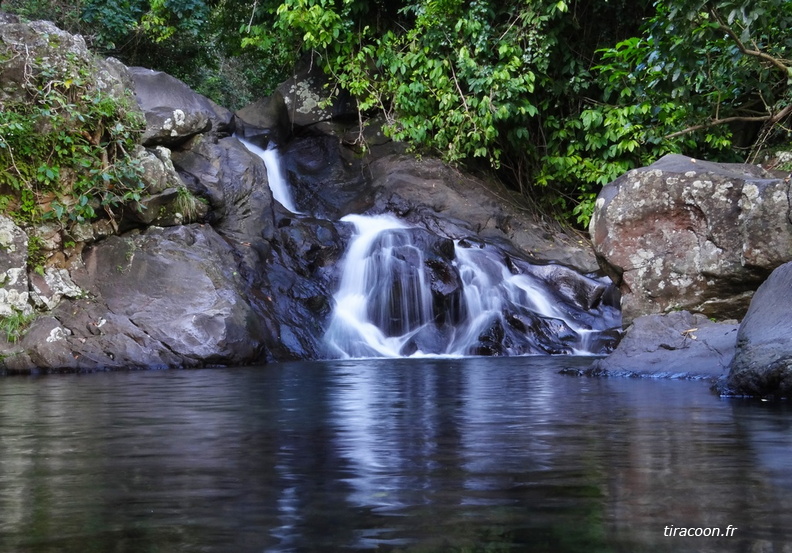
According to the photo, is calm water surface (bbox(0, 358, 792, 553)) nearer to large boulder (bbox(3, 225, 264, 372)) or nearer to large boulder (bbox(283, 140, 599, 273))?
large boulder (bbox(3, 225, 264, 372))

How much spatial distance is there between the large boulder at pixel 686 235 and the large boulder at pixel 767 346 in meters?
3.05

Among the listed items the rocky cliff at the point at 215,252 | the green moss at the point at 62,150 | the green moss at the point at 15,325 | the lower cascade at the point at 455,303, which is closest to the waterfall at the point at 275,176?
the rocky cliff at the point at 215,252

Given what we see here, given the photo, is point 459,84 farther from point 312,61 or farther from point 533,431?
point 533,431

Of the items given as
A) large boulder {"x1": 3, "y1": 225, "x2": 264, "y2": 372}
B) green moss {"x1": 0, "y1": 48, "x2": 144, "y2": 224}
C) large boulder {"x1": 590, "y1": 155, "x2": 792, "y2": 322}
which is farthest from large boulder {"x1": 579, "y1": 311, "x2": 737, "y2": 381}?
green moss {"x1": 0, "y1": 48, "x2": 144, "y2": 224}

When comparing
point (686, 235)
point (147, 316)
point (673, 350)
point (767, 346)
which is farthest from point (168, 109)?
point (767, 346)

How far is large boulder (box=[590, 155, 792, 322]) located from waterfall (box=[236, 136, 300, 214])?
19.2ft

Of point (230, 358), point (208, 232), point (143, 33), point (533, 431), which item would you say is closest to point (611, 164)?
point (208, 232)

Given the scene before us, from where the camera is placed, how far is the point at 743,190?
9.06 m

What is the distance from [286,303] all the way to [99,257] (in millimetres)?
2263

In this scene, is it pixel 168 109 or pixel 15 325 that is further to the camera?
pixel 168 109

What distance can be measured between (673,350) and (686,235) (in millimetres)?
2558

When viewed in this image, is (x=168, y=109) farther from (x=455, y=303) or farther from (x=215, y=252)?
(x=455, y=303)

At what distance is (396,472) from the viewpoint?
3139mm

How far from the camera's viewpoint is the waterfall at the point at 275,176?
14.3 meters
